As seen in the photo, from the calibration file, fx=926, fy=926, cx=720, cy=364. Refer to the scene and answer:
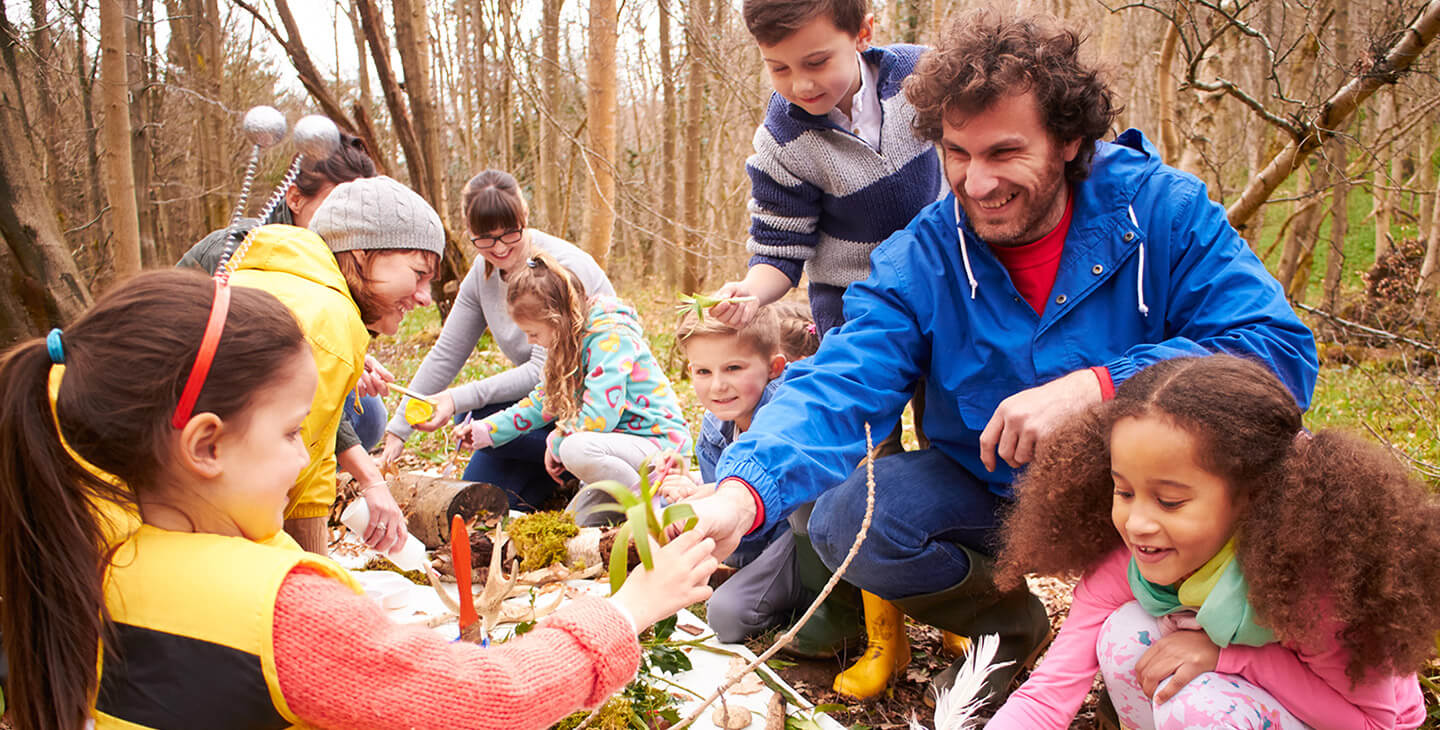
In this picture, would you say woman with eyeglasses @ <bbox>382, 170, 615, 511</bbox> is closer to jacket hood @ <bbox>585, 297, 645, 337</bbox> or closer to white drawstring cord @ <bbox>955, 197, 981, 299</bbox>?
jacket hood @ <bbox>585, 297, 645, 337</bbox>

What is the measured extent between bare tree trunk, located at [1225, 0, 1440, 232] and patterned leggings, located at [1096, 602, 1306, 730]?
2.12m

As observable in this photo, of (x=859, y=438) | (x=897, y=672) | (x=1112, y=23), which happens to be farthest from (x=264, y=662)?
(x=1112, y=23)

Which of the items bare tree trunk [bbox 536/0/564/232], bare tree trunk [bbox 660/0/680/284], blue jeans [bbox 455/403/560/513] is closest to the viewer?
blue jeans [bbox 455/403/560/513]

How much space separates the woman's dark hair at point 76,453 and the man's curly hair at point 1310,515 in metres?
1.59

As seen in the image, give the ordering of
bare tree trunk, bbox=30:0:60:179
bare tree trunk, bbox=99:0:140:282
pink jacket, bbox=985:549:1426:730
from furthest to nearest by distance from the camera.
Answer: bare tree trunk, bbox=30:0:60:179
bare tree trunk, bbox=99:0:140:282
pink jacket, bbox=985:549:1426:730

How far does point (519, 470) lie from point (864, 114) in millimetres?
2511

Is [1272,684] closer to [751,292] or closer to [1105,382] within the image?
[1105,382]

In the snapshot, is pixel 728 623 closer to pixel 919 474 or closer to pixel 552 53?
pixel 919 474

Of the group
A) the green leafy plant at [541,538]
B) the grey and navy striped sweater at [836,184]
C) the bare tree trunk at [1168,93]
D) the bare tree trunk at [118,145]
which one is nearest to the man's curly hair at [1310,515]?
the grey and navy striped sweater at [836,184]

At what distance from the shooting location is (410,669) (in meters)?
1.34

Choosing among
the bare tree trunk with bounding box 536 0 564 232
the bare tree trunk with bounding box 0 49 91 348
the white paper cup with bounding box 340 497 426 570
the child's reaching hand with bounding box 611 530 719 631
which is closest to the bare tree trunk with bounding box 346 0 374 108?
the bare tree trunk with bounding box 536 0 564 232

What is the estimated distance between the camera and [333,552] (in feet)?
12.1

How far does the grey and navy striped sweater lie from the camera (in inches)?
113

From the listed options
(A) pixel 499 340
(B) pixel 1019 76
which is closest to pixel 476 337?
(A) pixel 499 340
